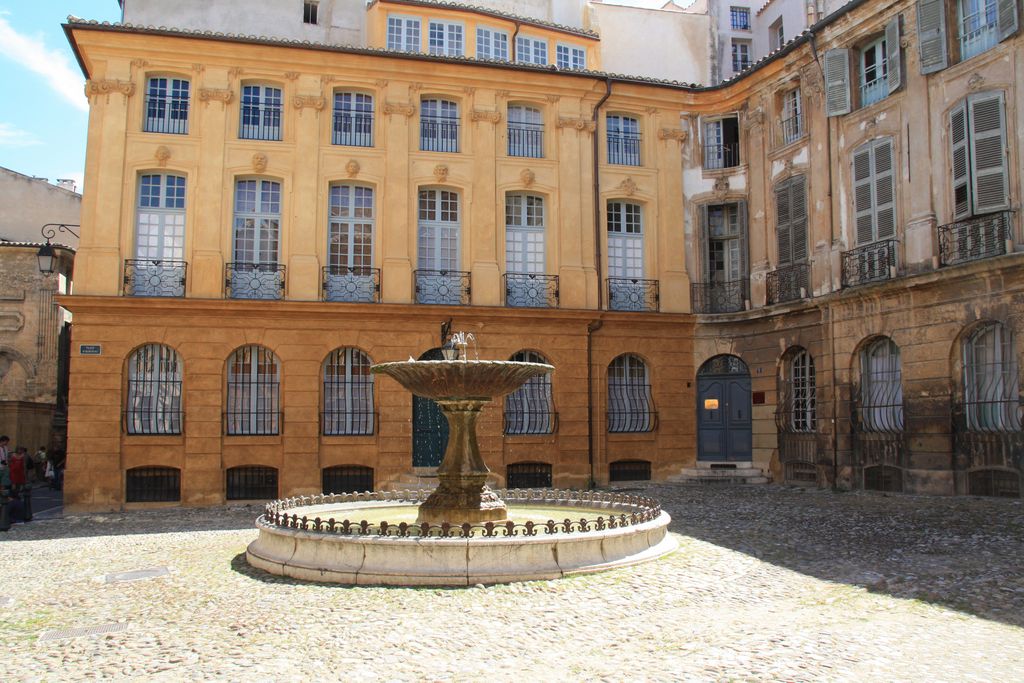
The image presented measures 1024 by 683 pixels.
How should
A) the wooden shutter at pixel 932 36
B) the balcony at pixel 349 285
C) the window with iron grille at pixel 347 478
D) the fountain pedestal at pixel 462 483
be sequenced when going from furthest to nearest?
the balcony at pixel 349 285, the window with iron grille at pixel 347 478, the wooden shutter at pixel 932 36, the fountain pedestal at pixel 462 483

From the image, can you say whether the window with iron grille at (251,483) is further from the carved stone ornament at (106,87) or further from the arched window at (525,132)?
the arched window at (525,132)

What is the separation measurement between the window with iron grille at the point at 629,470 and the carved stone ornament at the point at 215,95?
1173 centimetres

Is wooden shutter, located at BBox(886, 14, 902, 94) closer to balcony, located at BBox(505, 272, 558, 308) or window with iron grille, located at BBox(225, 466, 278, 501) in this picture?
balcony, located at BBox(505, 272, 558, 308)

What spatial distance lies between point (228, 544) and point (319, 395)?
7175 mm

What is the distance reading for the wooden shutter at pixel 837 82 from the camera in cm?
1797

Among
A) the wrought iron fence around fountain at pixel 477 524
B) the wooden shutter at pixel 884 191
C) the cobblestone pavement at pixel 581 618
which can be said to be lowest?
the cobblestone pavement at pixel 581 618

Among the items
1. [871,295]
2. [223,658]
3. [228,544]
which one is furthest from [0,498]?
[871,295]

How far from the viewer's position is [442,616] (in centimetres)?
724

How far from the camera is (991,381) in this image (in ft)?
48.6

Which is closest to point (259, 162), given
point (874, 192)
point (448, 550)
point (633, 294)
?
point (633, 294)

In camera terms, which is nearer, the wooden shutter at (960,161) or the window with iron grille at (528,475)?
the wooden shutter at (960,161)

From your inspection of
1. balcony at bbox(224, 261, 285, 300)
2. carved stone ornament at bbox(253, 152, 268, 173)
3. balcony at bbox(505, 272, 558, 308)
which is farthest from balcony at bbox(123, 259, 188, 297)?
balcony at bbox(505, 272, 558, 308)

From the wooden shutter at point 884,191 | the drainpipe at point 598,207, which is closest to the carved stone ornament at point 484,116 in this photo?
the drainpipe at point 598,207

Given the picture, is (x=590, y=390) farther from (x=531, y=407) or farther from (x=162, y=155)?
(x=162, y=155)
